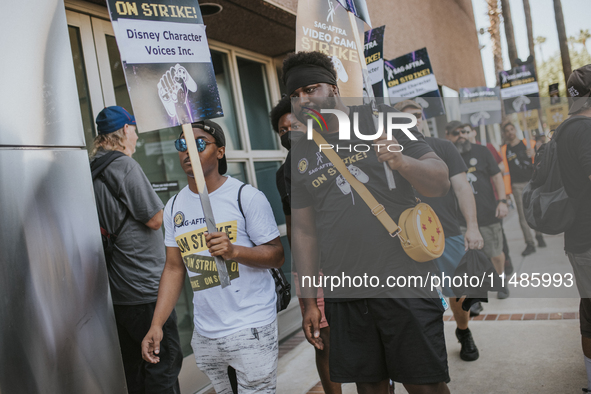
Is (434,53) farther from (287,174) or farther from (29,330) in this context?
(29,330)

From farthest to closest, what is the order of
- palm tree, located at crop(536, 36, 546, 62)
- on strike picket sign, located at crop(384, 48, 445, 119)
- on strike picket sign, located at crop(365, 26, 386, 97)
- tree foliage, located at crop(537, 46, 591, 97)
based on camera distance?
palm tree, located at crop(536, 36, 546, 62)
tree foliage, located at crop(537, 46, 591, 97)
on strike picket sign, located at crop(384, 48, 445, 119)
on strike picket sign, located at crop(365, 26, 386, 97)

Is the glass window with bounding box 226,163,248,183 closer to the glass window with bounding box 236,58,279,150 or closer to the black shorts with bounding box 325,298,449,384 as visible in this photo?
the glass window with bounding box 236,58,279,150

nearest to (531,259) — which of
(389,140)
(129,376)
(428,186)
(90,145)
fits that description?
(428,186)

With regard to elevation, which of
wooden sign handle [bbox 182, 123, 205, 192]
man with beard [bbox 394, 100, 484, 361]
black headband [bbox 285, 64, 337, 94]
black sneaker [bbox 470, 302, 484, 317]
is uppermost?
black headband [bbox 285, 64, 337, 94]

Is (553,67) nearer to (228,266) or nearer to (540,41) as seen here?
(540,41)

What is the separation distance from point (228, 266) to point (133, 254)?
740mm

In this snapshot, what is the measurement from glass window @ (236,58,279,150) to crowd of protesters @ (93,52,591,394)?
2882mm

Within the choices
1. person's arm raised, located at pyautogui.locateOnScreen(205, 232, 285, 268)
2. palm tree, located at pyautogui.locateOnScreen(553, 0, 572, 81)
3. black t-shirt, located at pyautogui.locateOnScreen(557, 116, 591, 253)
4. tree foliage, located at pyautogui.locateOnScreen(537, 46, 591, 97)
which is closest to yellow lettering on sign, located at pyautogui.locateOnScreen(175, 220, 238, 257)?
person's arm raised, located at pyautogui.locateOnScreen(205, 232, 285, 268)

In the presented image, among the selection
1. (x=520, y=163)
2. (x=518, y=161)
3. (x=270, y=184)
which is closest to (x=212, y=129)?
(x=270, y=184)

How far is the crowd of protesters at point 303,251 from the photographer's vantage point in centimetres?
238

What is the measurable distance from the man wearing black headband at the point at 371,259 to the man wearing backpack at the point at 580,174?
2.49 ft

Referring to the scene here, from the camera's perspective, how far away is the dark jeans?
2945 millimetres

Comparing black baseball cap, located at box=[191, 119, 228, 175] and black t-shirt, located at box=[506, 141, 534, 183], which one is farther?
black t-shirt, located at box=[506, 141, 534, 183]

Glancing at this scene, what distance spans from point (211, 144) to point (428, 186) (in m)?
1.18
